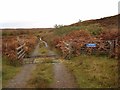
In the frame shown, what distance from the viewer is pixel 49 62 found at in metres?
18.5

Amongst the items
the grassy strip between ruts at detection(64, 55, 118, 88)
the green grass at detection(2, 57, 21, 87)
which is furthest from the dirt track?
the green grass at detection(2, 57, 21, 87)

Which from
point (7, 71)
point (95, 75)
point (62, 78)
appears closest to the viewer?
point (95, 75)

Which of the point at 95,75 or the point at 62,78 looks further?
the point at 62,78

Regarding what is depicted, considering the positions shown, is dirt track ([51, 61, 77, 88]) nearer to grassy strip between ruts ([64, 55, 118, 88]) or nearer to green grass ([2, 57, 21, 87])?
grassy strip between ruts ([64, 55, 118, 88])

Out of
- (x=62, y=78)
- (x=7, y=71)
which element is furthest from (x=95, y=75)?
(x=7, y=71)

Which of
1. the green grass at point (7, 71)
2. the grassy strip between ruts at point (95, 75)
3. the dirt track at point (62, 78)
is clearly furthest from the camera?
the green grass at point (7, 71)

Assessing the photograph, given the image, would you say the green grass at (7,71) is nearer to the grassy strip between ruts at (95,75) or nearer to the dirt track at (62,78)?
the dirt track at (62,78)

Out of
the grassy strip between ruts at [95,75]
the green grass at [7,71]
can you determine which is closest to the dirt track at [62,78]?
the grassy strip between ruts at [95,75]

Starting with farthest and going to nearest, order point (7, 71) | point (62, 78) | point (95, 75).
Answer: point (7, 71) < point (62, 78) < point (95, 75)

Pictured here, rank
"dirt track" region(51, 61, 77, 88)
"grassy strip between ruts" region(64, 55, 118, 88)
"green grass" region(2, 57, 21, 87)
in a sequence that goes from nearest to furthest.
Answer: "grassy strip between ruts" region(64, 55, 118, 88)
"dirt track" region(51, 61, 77, 88)
"green grass" region(2, 57, 21, 87)

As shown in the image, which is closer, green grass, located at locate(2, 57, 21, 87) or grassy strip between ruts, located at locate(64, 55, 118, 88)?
grassy strip between ruts, located at locate(64, 55, 118, 88)

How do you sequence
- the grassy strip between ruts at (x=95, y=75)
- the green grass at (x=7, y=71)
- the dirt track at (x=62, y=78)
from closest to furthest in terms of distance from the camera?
1. the grassy strip between ruts at (x=95, y=75)
2. the dirt track at (x=62, y=78)
3. the green grass at (x=7, y=71)

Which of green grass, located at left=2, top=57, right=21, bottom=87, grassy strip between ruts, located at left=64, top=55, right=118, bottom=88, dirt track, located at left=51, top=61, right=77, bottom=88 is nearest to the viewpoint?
grassy strip between ruts, located at left=64, top=55, right=118, bottom=88

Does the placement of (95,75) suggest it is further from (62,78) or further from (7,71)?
(7,71)
